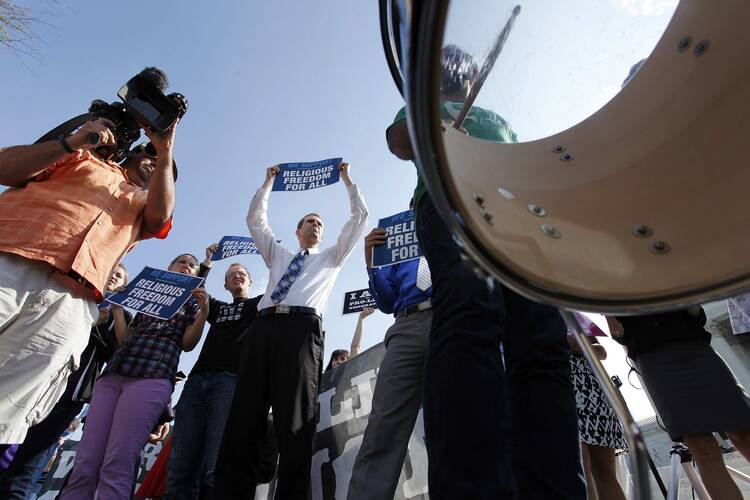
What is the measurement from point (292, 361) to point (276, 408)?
8.1 inches

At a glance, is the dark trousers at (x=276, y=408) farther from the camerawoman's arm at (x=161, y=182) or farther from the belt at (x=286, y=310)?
the camerawoman's arm at (x=161, y=182)

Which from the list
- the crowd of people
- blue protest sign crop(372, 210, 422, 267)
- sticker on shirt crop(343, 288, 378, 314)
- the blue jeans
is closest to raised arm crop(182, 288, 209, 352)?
the crowd of people

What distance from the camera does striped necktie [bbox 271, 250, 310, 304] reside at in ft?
7.62

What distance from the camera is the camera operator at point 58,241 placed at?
4.17 ft

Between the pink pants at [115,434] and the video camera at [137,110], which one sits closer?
the video camera at [137,110]

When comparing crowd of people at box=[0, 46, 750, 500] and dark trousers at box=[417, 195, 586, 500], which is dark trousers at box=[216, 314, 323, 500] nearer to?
crowd of people at box=[0, 46, 750, 500]

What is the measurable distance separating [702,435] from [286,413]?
5.32ft

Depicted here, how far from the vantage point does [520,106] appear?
1.69 ft

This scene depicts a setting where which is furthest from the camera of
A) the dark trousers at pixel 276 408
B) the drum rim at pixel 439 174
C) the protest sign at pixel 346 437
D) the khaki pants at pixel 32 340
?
the protest sign at pixel 346 437

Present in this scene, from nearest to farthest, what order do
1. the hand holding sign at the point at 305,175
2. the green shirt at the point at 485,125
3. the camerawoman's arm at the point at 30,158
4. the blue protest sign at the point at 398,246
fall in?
the green shirt at the point at 485,125 → the camerawoman's arm at the point at 30,158 → the blue protest sign at the point at 398,246 → the hand holding sign at the point at 305,175

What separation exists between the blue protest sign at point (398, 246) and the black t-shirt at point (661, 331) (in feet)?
3.44

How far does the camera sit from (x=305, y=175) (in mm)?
3623

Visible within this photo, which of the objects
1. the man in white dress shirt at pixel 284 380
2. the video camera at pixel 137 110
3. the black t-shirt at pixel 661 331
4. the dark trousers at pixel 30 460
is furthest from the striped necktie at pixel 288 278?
the black t-shirt at pixel 661 331

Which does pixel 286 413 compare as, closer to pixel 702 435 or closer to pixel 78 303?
pixel 78 303
